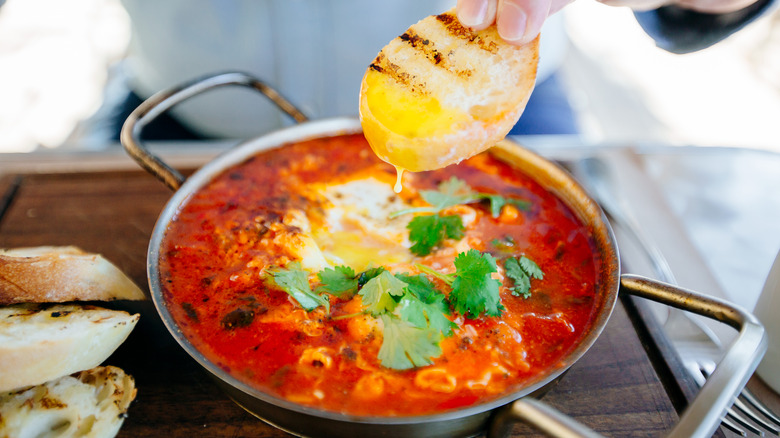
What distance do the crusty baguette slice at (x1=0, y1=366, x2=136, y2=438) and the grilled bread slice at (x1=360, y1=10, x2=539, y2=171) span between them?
108cm

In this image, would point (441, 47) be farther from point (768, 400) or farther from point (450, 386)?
point (768, 400)

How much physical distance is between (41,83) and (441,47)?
438 centimetres

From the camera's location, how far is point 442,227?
199 cm

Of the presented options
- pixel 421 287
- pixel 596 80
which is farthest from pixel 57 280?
pixel 596 80

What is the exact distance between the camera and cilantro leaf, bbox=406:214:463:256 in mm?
1942

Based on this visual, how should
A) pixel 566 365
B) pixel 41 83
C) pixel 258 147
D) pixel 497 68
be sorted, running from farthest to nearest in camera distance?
pixel 41 83 < pixel 258 147 < pixel 497 68 < pixel 566 365

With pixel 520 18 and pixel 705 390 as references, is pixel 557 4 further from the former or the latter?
pixel 705 390

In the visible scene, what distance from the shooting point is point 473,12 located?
1589mm

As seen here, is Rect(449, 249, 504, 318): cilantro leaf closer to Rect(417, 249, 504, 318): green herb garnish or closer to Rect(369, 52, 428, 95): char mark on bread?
Rect(417, 249, 504, 318): green herb garnish

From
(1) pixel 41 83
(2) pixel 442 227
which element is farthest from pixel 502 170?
(1) pixel 41 83

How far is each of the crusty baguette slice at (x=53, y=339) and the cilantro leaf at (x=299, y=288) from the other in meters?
0.46

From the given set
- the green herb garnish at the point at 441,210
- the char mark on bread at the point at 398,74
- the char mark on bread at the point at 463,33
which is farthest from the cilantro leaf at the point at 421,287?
the char mark on bread at the point at 463,33

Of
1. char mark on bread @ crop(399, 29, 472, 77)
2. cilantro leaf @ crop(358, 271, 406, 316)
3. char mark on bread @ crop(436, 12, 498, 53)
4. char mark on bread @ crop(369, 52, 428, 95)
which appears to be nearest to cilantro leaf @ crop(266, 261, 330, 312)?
cilantro leaf @ crop(358, 271, 406, 316)

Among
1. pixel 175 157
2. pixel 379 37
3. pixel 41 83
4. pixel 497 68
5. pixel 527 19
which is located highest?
pixel 527 19
